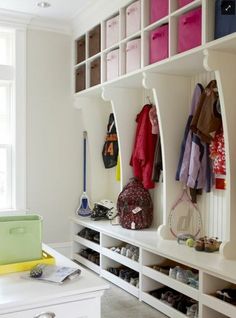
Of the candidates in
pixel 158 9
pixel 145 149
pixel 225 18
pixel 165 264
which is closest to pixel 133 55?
pixel 158 9

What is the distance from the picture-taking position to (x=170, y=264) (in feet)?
10.7

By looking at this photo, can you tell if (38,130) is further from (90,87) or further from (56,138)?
(90,87)

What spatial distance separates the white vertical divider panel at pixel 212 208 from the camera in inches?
123

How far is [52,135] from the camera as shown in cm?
445

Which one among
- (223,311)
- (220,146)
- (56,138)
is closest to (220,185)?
(220,146)

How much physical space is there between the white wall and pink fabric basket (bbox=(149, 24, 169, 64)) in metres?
1.67

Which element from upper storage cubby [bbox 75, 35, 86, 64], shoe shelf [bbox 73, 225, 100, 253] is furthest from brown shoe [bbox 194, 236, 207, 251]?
upper storage cubby [bbox 75, 35, 86, 64]

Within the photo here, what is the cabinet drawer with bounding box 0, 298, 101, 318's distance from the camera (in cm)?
148

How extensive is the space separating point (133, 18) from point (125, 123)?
108 cm

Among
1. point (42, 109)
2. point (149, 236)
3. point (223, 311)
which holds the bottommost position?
point (223, 311)

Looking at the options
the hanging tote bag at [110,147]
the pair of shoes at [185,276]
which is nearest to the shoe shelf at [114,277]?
the pair of shoes at [185,276]

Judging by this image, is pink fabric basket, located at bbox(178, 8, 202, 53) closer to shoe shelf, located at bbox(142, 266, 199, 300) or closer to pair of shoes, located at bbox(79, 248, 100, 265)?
shoe shelf, located at bbox(142, 266, 199, 300)

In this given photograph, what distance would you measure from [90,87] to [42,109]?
26.5 inches

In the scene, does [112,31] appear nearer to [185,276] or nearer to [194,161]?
[194,161]
